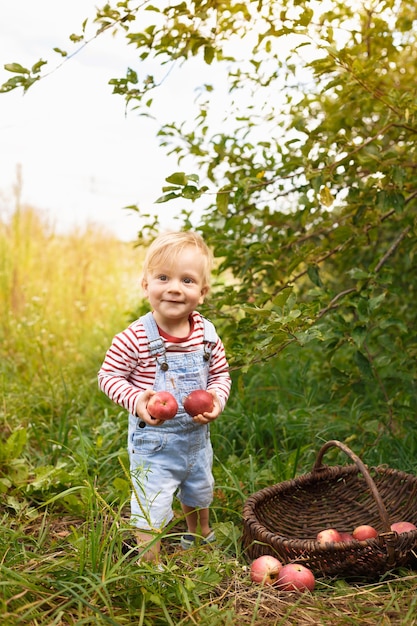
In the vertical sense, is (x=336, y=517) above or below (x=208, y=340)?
below

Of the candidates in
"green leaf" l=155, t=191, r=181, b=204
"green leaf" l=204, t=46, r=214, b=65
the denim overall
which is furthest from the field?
"green leaf" l=204, t=46, r=214, b=65

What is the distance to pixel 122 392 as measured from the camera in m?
2.56

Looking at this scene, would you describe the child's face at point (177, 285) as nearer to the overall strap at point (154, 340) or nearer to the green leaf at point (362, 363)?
the overall strap at point (154, 340)

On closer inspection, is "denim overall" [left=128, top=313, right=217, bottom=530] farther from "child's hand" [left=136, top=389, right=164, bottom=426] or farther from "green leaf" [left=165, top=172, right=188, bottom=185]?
"green leaf" [left=165, top=172, right=188, bottom=185]

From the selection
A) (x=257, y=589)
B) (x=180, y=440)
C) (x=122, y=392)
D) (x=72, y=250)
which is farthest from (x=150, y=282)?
(x=72, y=250)

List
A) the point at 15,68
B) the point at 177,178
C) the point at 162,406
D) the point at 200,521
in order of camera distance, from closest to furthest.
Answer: the point at 162,406
the point at 177,178
the point at 15,68
the point at 200,521

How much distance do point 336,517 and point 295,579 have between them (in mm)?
737

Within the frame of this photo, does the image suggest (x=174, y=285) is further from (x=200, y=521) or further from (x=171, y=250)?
(x=200, y=521)

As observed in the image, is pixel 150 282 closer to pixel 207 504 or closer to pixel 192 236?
pixel 192 236

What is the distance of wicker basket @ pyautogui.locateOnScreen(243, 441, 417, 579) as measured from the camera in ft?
7.86

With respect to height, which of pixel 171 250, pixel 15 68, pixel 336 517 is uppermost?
pixel 15 68

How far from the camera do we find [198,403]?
2.52 meters

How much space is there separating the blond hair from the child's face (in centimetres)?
2

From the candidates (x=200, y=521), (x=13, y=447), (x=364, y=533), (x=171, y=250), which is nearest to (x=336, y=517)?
(x=364, y=533)
